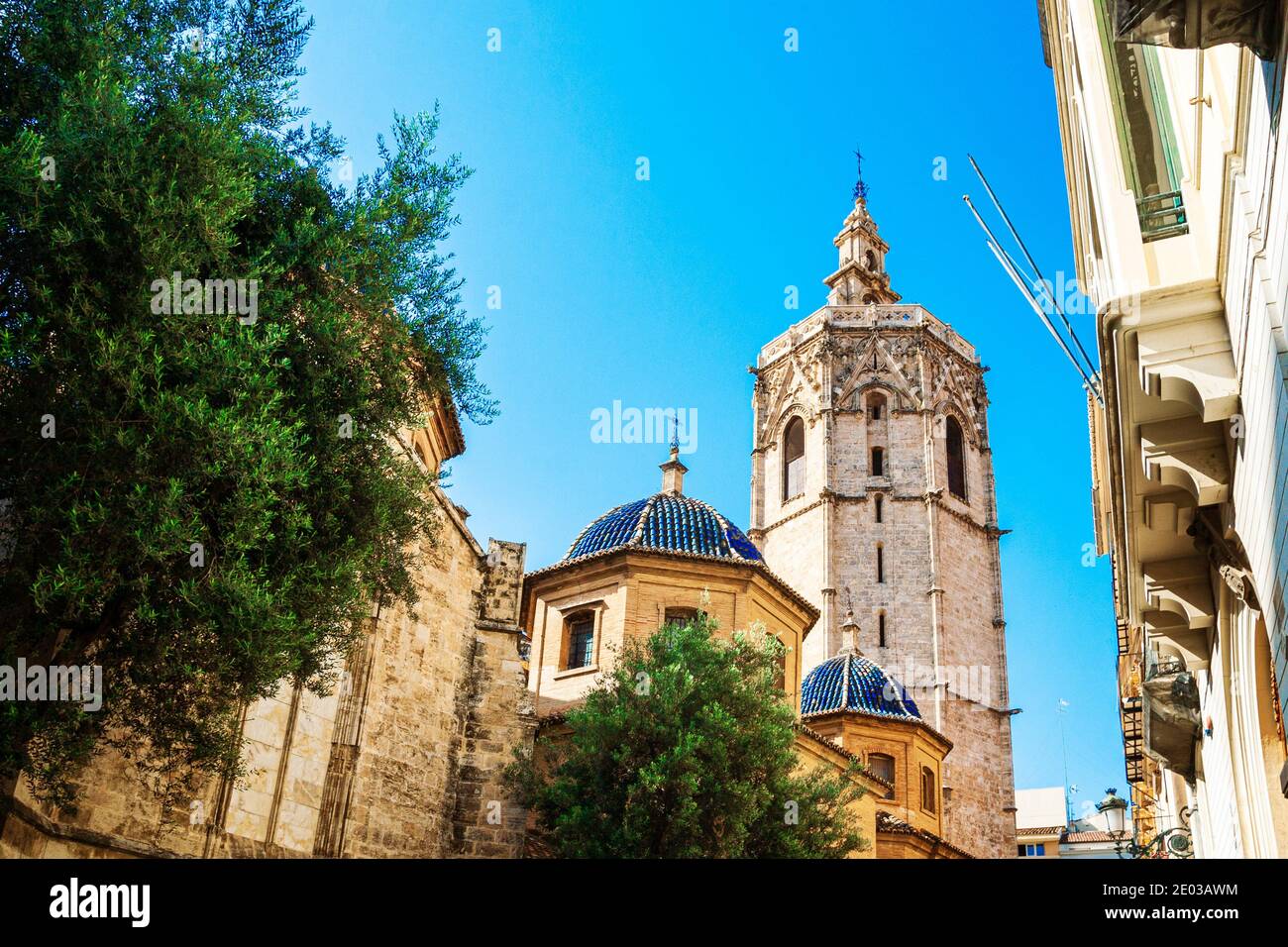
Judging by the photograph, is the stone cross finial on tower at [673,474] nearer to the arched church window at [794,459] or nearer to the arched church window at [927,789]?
the arched church window at [927,789]

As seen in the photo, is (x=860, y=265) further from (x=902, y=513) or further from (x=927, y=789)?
(x=927, y=789)

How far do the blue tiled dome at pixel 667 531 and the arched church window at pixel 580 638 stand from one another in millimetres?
1540

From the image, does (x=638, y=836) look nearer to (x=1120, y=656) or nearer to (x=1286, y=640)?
(x=1286, y=640)

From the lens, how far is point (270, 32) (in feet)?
39.9

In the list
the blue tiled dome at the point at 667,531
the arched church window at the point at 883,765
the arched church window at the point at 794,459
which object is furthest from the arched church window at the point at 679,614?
the arched church window at the point at 794,459

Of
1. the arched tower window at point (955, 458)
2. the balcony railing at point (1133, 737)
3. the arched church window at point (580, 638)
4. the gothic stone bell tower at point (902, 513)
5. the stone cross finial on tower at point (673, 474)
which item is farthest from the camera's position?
the arched tower window at point (955, 458)

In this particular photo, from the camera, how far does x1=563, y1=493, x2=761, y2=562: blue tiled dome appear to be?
25719 millimetres

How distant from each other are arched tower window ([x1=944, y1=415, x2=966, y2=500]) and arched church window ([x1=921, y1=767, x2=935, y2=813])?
73.2 ft

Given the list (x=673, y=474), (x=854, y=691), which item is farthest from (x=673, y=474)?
(x=854, y=691)

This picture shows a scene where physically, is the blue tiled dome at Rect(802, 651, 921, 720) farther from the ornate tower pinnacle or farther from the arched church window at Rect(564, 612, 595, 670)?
the ornate tower pinnacle

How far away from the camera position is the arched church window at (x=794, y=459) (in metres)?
55.2

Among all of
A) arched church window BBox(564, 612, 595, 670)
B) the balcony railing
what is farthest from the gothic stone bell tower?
arched church window BBox(564, 612, 595, 670)

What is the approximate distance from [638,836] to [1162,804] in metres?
14.2
